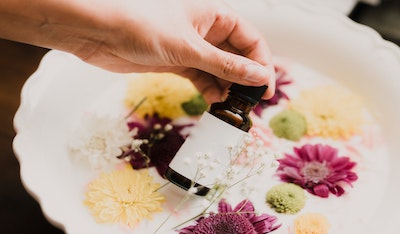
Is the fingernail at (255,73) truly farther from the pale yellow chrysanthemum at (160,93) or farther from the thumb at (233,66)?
the pale yellow chrysanthemum at (160,93)

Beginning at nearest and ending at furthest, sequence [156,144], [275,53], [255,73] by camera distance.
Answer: [255,73]
[156,144]
[275,53]

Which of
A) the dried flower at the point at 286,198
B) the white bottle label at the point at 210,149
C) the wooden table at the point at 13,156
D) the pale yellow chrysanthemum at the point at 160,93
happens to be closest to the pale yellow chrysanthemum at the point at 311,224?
the dried flower at the point at 286,198

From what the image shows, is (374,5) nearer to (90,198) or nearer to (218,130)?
(218,130)

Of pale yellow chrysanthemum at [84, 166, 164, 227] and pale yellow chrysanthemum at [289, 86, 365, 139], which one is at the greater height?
pale yellow chrysanthemum at [289, 86, 365, 139]

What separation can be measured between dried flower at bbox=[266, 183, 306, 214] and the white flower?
0.24 meters

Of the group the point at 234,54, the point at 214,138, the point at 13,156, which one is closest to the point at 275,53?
the point at 234,54

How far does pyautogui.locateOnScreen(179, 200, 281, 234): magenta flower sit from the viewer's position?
0.68m

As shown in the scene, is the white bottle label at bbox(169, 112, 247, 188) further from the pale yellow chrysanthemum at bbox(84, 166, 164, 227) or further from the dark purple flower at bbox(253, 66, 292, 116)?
the dark purple flower at bbox(253, 66, 292, 116)

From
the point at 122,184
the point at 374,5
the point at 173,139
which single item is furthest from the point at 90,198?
the point at 374,5

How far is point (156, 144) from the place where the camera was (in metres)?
0.80

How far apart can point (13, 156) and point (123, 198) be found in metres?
0.42

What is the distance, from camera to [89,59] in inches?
31.2

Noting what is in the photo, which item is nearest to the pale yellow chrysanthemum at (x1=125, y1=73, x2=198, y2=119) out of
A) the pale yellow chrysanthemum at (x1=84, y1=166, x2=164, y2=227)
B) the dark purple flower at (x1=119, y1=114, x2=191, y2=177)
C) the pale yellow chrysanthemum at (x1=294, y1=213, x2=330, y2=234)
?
the dark purple flower at (x1=119, y1=114, x2=191, y2=177)

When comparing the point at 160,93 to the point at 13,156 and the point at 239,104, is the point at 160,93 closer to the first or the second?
the point at 239,104
